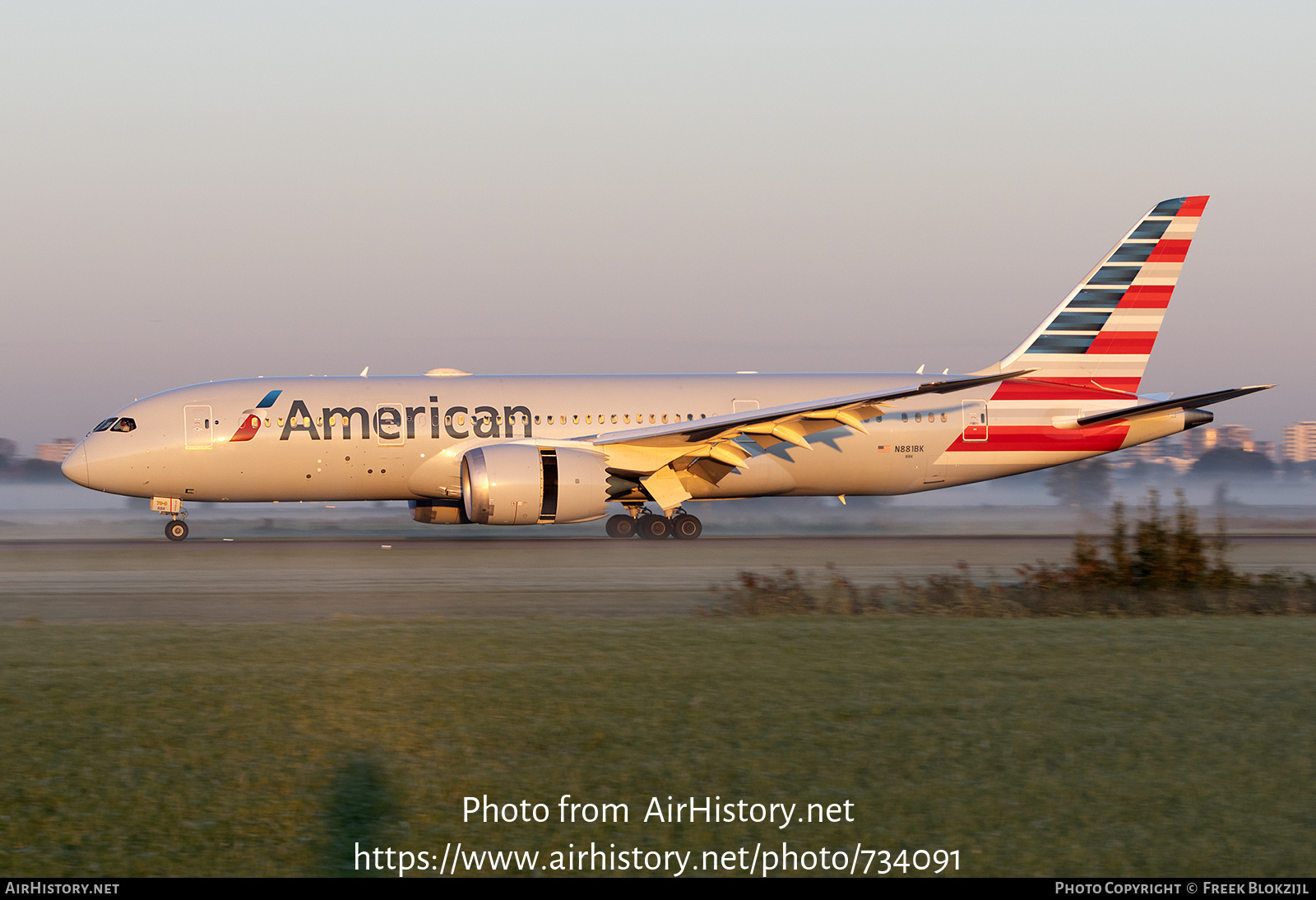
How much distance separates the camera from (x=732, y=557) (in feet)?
62.0

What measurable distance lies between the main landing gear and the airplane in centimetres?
4

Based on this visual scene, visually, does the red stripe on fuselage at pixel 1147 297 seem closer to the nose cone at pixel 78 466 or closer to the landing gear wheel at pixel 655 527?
the landing gear wheel at pixel 655 527

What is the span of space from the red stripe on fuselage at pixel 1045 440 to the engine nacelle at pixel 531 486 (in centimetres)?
791

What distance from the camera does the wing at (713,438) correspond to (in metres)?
21.0

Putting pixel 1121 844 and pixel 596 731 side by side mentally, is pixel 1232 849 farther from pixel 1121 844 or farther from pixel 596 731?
pixel 596 731

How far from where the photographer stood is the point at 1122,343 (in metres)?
25.2

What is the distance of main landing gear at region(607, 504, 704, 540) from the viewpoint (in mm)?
23312

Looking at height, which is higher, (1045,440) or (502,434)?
(502,434)

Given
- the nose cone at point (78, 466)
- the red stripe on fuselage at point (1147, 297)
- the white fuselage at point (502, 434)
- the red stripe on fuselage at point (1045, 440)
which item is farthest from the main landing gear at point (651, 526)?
the red stripe on fuselage at point (1147, 297)

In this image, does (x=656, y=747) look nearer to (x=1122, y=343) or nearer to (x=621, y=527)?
(x=621, y=527)

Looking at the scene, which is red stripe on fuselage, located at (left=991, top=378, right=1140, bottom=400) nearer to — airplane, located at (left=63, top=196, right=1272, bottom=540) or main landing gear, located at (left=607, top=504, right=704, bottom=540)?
airplane, located at (left=63, top=196, right=1272, bottom=540)

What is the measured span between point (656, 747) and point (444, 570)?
1132 cm

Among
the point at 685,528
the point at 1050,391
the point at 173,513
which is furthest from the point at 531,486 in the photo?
the point at 1050,391
